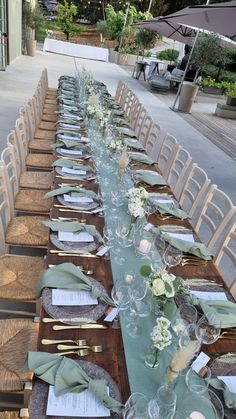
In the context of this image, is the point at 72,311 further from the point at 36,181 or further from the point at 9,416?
the point at 36,181

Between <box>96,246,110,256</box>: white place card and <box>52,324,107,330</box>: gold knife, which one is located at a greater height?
<box>52,324,107,330</box>: gold knife

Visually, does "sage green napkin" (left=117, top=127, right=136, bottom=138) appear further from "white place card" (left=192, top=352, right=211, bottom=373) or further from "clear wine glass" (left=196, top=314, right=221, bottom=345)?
"white place card" (left=192, top=352, right=211, bottom=373)

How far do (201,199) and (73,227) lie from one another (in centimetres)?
271

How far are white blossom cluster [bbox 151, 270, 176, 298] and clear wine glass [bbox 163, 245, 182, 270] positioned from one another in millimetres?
547

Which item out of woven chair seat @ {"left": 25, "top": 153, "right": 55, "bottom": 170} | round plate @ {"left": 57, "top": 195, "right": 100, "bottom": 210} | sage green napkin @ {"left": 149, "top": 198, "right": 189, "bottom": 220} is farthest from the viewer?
woven chair seat @ {"left": 25, "top": 153, "right": 55, "bottom": 170}

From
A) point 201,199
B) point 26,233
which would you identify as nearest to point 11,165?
point 26,233

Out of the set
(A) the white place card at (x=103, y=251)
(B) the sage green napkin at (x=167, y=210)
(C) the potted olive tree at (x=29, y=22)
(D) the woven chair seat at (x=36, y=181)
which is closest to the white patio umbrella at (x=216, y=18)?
(B) the sage green napkin at (x=167, y=210)

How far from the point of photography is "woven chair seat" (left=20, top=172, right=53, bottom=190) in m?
3.91

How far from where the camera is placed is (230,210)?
293cm

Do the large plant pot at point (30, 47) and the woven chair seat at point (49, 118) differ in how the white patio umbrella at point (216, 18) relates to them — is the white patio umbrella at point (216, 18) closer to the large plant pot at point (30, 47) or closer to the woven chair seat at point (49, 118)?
the woven chair seat at point (49, 118)

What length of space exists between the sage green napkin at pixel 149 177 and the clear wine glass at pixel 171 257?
1.20 m

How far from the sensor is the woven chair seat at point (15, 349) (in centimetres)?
182

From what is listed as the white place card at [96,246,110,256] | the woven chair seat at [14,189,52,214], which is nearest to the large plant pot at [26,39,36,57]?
the woven chair seat at [14,189,52,214]

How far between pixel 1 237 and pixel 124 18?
834 inches
